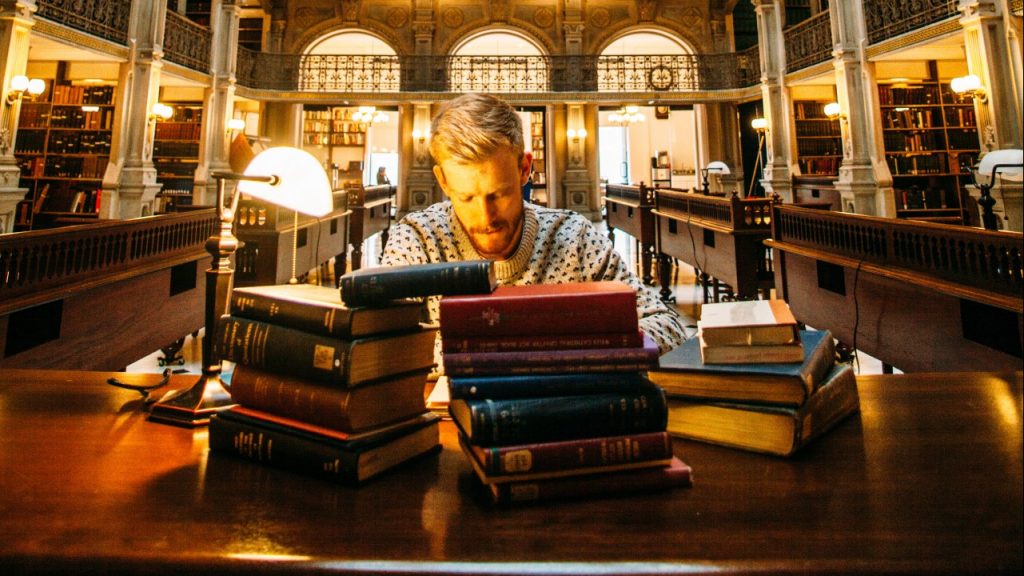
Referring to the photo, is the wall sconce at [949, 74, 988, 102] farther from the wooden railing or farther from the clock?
the clock

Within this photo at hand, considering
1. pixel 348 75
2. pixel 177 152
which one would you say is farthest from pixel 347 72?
pixel 177 152

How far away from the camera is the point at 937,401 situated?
40.4 inches

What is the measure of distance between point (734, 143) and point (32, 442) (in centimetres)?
1619

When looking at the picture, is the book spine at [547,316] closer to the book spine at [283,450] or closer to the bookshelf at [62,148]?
the book spine at [283,450]

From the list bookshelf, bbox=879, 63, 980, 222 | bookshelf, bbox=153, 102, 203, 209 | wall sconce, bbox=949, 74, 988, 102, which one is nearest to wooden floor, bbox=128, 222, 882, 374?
wall sconce, bbox=949, 74, 988, 102

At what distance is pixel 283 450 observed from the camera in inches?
30.1

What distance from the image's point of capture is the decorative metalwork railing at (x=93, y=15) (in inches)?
280

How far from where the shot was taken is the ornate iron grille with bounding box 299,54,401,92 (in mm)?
14656

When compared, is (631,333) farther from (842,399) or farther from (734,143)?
(734,143)

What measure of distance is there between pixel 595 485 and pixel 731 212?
16.6ft

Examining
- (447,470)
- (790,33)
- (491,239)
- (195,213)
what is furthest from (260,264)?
(790,33)

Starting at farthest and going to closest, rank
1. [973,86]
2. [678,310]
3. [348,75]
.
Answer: [348,75] < [973,86] < [678,310]

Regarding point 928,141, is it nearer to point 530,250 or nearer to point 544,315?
point 530,250

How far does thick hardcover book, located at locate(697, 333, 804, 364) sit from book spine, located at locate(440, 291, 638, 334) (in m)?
0.22
